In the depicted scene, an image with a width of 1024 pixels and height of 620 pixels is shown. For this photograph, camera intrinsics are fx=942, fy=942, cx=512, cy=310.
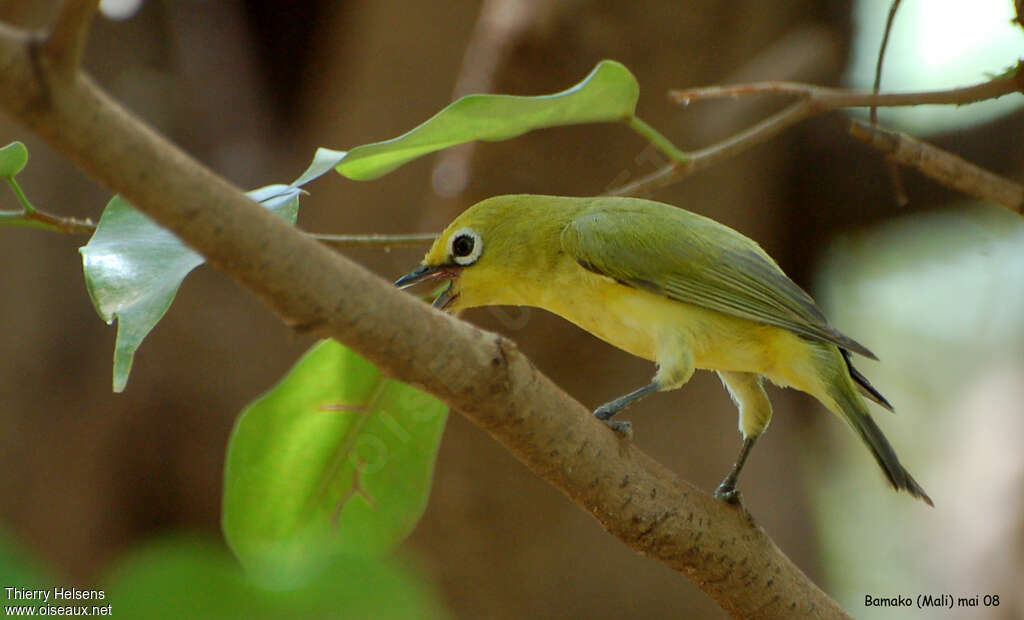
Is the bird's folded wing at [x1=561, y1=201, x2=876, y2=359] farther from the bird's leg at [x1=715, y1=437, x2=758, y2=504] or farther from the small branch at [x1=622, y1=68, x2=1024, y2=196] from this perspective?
the bird's leg at [x1=715, y1=437, x2=758, y2=504]

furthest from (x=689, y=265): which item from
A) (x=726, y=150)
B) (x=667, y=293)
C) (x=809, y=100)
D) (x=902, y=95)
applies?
(x=902, y=95)

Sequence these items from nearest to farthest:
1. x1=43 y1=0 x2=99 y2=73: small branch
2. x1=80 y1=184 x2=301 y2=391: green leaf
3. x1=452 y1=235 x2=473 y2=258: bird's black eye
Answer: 1. x1=43 y1=0 x2=99 y2=73: small branch
2. x1=80 y1=184 x2=301 y2=391: green leaf
3. x1=452 y1=235 x2=473 y2=258: bird's black eye

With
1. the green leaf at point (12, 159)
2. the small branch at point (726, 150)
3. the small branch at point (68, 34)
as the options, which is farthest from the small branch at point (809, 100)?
the small branch at point (68, 34)

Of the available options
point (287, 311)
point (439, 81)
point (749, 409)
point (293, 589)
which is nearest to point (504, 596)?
point (749, 409)

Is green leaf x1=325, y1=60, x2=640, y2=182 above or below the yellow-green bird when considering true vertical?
above

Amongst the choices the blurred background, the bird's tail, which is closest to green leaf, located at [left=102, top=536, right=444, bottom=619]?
the bird's tail

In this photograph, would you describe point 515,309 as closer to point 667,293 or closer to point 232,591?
point 667,293

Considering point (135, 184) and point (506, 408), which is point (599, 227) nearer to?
point (506, 408)
